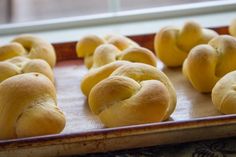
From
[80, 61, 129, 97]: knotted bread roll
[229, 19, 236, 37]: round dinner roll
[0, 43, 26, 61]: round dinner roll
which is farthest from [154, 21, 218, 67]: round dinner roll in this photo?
[0, 43, 26, 61]: round dinner roll

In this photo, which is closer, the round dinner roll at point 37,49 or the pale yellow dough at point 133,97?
the pale yellow dough at point 133,97

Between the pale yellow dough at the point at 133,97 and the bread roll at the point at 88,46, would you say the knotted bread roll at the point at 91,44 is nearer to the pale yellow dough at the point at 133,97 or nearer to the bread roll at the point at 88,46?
the bread roll at the point at 88,46

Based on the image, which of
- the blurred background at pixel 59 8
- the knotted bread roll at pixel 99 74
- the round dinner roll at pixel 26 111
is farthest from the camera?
the blurred background at pixel 59 8

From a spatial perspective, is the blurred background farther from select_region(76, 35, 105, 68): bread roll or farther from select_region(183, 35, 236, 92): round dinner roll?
select_region(183, 35, 236, 92): round dinner roll

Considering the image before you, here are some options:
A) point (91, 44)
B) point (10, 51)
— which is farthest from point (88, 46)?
point (10, 51)

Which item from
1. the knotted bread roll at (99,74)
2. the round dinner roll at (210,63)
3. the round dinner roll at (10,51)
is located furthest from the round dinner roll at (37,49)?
the round dinner roll at (210,63)

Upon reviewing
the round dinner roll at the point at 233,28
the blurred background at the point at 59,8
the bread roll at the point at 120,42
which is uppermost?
the round dinner roll at the point at 233,28
